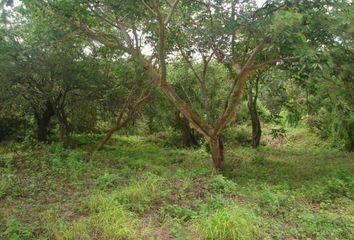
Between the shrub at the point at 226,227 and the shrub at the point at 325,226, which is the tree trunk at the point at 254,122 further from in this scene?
the shrub at the point at 226,227

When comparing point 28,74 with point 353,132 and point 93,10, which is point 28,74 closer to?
point 93,10

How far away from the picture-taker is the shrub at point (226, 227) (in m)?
4.24

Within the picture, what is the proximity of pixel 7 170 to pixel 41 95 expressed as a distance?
4543 millimetres

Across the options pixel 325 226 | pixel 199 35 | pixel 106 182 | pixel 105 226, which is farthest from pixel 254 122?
pixel 105 226

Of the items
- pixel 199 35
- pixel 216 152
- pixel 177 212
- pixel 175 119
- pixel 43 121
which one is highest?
pixel 199 35

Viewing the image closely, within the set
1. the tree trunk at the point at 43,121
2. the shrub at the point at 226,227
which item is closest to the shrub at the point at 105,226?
the shrub at the point at 226,227

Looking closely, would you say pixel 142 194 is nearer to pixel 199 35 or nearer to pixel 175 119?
pixel 199 35

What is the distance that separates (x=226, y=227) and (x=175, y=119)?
34.6 ft

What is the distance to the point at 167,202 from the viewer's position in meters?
5.61

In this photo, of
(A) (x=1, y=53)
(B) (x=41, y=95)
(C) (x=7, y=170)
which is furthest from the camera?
(B) (x=41, y=95)

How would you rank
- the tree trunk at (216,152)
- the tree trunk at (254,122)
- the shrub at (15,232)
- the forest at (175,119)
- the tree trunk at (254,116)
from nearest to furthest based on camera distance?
the shrub at (15,232) < the forest at (175,119) < the tree trunk at (216,152) < the tree trunk at (254,116) < the tree trunk at (254,122)

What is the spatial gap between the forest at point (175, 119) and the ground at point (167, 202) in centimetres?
2

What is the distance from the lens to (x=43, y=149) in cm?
1072

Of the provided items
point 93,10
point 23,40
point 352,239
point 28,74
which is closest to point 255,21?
point 93,10
